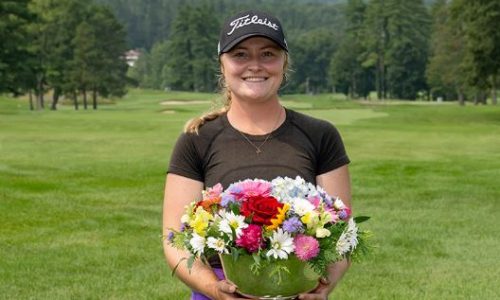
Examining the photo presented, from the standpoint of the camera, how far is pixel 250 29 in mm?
3586

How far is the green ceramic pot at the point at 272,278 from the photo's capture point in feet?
10.1

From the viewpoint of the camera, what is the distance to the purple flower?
3.05 meters

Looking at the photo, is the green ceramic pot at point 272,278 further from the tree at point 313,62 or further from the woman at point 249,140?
the tree at point 313,62

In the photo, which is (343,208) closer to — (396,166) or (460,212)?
(460,212)

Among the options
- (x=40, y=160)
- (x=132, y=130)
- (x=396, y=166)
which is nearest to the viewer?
(x=396, y=166)

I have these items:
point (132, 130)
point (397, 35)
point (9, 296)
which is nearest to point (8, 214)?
point (9, 296)

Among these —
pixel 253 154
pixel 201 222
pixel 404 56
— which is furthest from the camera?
pixel 404 56

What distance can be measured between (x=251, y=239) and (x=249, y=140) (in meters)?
0.78

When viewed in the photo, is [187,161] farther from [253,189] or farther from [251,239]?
[251,239]

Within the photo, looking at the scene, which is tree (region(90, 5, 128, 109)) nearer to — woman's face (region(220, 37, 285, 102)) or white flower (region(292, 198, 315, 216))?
woman's face (region(220, 37, 285, 102))

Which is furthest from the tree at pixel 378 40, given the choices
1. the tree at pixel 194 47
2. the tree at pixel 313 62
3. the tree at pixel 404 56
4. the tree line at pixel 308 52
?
the tree at pixel 313 62

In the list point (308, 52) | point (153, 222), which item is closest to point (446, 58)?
point (308, 52)

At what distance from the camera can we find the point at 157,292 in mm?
8891

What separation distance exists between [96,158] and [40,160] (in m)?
1.78
